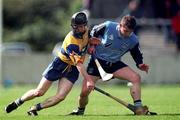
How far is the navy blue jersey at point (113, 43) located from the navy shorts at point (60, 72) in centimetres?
79

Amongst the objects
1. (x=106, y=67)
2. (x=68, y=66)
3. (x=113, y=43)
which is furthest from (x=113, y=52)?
(x=68, y=66)

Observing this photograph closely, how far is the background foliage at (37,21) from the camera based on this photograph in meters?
53.8

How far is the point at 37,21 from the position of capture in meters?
56.5

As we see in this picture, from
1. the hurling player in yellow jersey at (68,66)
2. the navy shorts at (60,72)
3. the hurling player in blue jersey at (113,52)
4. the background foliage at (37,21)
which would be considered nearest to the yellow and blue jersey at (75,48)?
the hurling player in yellow jersey at (68,66)

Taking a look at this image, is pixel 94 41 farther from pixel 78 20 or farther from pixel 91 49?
pixel 78 20

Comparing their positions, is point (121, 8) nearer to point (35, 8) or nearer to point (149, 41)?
point (149, 41)

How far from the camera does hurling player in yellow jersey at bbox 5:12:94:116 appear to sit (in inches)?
588

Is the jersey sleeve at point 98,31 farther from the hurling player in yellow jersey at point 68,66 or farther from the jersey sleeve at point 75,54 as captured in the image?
the jersey sleeve at point 75,54

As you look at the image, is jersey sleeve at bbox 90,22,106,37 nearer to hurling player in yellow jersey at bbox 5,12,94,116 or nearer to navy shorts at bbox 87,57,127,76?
hurling player in yellow jersey at bbox 5,12,94,116

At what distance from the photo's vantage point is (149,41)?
115ft

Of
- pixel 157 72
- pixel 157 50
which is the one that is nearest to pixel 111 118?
pixel 157 72

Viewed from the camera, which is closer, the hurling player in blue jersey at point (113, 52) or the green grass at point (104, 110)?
the green grass at point (104, 110)

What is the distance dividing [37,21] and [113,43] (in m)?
40.8

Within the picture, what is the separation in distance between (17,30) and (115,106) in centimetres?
3901
